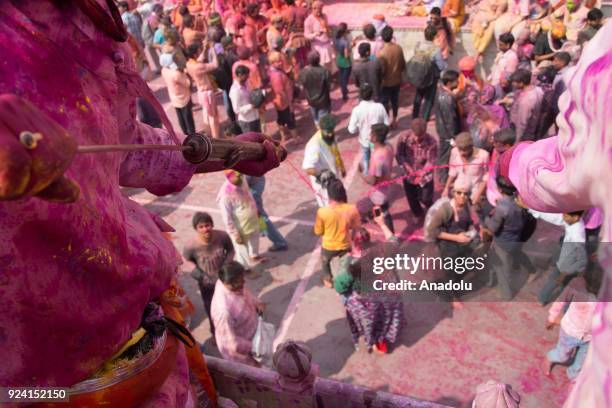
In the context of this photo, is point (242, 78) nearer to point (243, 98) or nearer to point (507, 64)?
point (243, 98)

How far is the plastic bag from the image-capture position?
576 cm

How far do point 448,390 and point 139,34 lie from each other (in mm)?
12643

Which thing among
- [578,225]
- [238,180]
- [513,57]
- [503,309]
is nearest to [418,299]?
[503,309]

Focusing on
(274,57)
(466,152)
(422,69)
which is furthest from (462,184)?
(274,57)

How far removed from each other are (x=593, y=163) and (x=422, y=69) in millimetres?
9448

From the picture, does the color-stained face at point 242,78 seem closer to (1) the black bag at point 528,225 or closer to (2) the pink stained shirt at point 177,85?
(2) the pink stained shirt at point 177,85

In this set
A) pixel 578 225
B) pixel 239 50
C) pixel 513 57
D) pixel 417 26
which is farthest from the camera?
pixel 417 26

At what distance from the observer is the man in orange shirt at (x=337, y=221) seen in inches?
266

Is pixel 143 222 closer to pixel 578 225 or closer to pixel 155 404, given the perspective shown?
pixel 155 404

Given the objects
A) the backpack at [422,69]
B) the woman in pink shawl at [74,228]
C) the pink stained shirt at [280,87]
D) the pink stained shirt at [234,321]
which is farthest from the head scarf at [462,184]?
the woman in pink shawl at [74,228]

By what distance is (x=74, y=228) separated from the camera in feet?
5.61

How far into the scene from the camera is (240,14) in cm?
1305

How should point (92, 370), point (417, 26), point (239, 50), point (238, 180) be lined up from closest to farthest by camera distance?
point (92, 370)
point (238, 180)
point (239, 50)
point (417, 26)

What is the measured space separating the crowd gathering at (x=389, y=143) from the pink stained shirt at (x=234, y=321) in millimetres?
14
